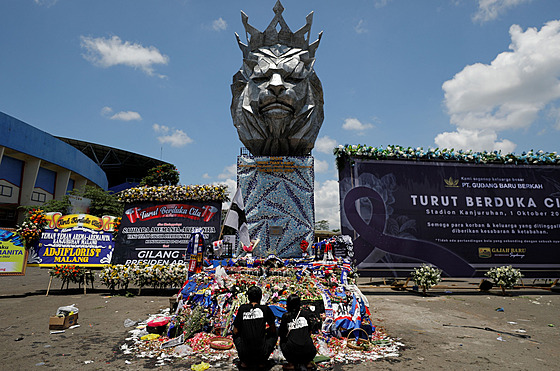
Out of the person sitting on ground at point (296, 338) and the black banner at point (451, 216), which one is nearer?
the person sitting on ground at point (296, 338)

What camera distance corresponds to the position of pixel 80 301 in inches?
431

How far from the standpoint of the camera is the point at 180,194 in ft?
45.0

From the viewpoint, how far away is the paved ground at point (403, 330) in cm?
550

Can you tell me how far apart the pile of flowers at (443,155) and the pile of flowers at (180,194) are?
18.4ft

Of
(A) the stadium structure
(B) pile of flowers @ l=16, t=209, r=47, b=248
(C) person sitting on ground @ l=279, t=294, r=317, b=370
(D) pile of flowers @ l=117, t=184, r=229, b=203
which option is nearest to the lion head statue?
(D) pile of flowers @ l=117, t=184, r=229, b=203

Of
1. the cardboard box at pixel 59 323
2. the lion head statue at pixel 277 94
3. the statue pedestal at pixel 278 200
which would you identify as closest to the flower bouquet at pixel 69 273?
the cardboard box at pixel 59 323

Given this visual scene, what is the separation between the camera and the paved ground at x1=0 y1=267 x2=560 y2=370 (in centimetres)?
550

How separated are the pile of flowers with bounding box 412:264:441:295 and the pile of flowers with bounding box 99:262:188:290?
369 inches

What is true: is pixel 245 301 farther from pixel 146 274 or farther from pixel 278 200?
pixel 278 200

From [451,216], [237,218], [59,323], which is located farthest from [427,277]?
[59,323]

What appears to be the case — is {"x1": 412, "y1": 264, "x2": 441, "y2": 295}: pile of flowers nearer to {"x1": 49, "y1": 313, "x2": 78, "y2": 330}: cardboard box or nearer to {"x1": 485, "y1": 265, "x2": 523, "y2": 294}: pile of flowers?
{"x1": 485, "y1": 265, "x2": 523, "y2": 294}: pile of flowers

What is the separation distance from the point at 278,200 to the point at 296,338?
31.1ft

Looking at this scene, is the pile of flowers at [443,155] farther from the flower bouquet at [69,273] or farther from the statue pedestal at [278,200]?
the flower bouquet at [69,273]

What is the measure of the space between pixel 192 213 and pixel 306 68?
27.5 ft
